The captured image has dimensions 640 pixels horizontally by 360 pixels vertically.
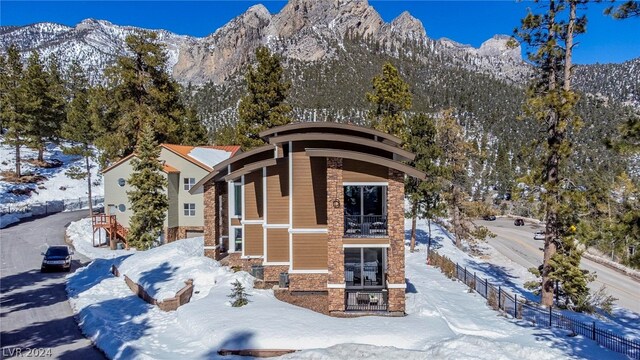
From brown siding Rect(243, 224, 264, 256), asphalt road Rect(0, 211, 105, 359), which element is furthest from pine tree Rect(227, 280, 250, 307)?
asphalt road Rect(0, 211, 105, 359)

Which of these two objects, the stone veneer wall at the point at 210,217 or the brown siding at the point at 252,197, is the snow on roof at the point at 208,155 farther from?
the brown siding at the point at 252,197

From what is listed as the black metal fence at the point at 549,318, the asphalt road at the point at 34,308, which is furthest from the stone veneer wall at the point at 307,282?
the black metal fence at the point at 549,318

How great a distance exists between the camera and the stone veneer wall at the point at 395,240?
15992 millimetres

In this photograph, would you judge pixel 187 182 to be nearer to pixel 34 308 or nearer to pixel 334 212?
pixel 34 308

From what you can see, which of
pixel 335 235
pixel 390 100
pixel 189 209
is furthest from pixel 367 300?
pixel 189 209

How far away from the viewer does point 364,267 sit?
17281 mm

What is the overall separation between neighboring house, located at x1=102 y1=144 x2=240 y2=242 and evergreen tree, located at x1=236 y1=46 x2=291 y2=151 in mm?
4285

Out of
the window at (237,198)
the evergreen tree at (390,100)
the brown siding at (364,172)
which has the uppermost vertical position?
the evergreen tree at (390,100)

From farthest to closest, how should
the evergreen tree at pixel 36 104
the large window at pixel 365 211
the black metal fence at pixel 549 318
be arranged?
the evergreen tree at pixel 36 104, the large window at pixel 365 211, the black metal fence at pixel 549 318

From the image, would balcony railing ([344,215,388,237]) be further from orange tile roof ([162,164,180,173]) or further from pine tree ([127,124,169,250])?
orange tile roof ([162,164,180,173])

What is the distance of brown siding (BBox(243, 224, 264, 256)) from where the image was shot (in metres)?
20.7

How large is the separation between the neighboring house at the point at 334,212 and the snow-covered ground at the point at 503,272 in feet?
27.4

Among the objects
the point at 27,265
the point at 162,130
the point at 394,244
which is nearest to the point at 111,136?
the point at 162,130

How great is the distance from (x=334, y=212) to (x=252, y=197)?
5.96 metres
